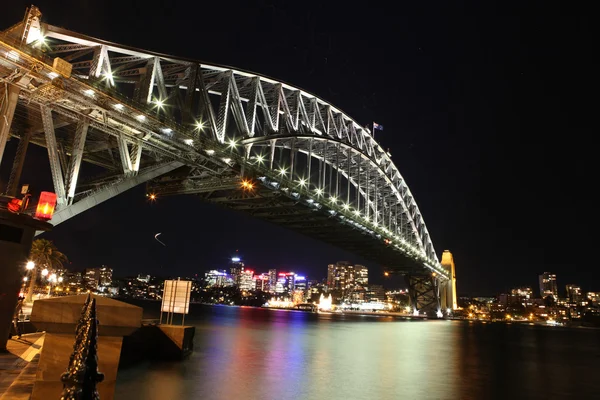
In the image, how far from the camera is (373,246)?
76.6 m

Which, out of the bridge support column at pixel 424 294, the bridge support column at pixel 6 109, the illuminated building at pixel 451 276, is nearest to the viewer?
the bridge support column at pixel 6 109

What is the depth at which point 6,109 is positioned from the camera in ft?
57.5

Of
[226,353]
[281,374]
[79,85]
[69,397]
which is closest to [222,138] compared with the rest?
[79,85]

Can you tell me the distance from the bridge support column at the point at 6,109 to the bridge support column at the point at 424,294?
106 m

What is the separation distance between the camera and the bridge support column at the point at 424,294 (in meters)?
114

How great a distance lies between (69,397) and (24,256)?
14.8 metres

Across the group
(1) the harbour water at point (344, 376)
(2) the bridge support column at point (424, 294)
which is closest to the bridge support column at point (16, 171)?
(1) the harbour water at point (344, 376)

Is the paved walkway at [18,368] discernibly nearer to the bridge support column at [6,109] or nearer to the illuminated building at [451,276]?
the bridge support column at [6,109]

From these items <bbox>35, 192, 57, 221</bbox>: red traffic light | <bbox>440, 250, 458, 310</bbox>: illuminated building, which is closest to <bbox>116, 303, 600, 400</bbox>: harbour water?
<bbox>35, 192, 57, 221</bbox>: red traffic light

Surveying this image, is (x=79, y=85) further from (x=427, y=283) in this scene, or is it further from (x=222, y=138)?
(x=427, y=283)

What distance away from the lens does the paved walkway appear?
25.6 ft

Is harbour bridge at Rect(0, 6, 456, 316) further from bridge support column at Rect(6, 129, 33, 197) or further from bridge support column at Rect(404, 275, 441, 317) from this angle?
bridge support column at Rect(404, 275, 441, 317)

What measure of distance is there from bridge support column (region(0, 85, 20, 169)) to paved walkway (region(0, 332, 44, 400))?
7.77 m

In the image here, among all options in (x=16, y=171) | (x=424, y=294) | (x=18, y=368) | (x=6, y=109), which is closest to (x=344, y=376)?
(x=18, y=368)
